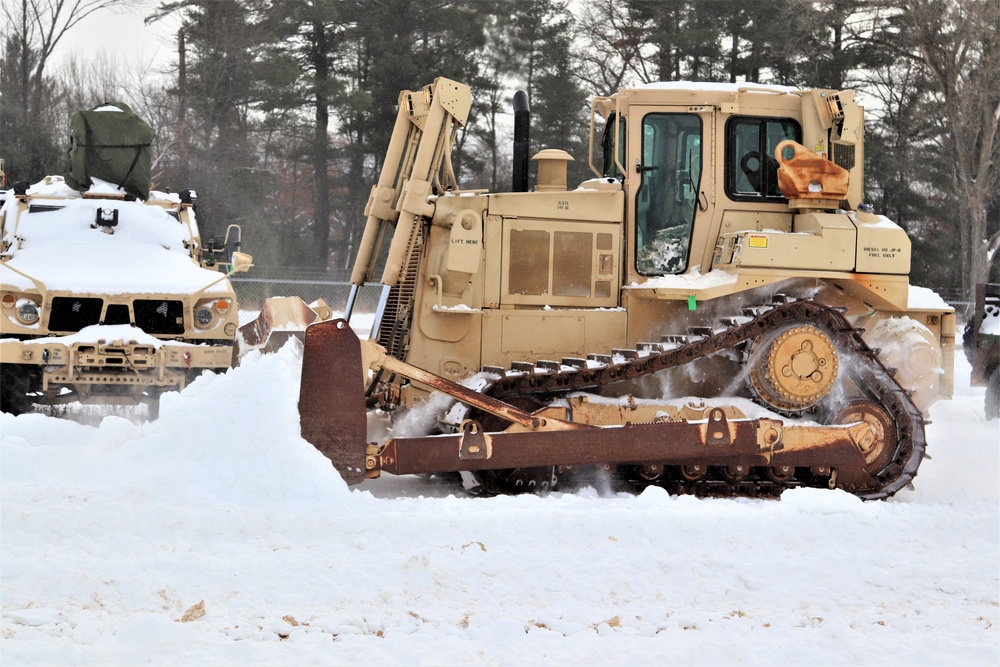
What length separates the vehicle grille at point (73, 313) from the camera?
10.4 metres

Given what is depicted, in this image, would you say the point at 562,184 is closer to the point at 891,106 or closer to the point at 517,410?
the point at 517,410

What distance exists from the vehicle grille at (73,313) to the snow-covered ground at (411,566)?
3.05m

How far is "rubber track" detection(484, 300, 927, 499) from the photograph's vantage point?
25.7ft

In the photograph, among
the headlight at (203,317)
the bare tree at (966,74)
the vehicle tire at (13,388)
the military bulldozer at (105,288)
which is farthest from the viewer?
the bare tree at (966,74)

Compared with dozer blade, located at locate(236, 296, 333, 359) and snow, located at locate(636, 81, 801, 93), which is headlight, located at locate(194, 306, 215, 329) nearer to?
dozer blade, located at locate(236, 296, 333, 359)

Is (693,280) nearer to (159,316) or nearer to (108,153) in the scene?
(159,316)

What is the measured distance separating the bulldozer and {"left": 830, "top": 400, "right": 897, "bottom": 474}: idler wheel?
0.02 metres

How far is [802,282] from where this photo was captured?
8.34m

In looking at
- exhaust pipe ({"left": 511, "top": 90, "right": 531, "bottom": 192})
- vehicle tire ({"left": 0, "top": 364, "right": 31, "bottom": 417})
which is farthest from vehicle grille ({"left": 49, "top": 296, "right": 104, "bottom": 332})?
exhaust pipe ({"left": 511, "top": 90, "right": 531, "bottom": 192})

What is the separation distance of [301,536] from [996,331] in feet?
32.4

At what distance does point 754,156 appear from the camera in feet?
28.2

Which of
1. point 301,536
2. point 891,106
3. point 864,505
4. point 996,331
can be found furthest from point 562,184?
A: point 891,106

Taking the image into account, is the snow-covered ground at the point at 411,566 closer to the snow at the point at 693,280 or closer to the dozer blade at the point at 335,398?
the dozer blade at the point at 335,398

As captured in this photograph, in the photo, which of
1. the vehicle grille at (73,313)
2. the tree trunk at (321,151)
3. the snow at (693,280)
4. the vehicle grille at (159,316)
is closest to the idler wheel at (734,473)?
the snow at (693,280)
